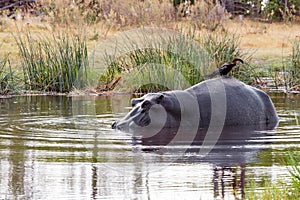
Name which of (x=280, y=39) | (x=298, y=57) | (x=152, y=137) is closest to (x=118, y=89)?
(x=298, y=57)

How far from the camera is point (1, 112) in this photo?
9539mm

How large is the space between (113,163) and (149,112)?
2136mm

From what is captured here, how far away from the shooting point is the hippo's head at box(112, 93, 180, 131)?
7824 mm

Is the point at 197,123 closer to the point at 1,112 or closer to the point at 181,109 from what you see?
the point at 181,109

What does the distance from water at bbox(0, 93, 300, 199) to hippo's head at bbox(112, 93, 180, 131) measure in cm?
22

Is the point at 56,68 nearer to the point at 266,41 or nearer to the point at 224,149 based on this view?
the point at 224,149

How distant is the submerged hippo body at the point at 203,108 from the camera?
7887mm

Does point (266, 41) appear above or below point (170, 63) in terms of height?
below

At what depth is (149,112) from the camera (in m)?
7.88

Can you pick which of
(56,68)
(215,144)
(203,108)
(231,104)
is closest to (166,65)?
(56,68)

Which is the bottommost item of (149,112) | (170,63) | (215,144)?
(215,144)

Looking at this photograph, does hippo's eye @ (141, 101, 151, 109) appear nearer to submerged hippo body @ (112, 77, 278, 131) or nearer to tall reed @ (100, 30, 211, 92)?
submerged hippo body @ (112, 77, 278, 131)

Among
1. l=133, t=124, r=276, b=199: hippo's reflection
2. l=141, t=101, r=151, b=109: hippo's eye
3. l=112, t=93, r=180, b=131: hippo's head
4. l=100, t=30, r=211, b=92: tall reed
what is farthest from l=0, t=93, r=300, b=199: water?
l=100, t=30, r=211, b=92: tall reed

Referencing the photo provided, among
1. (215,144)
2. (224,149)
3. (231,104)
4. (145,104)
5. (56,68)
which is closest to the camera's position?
(224,149)
